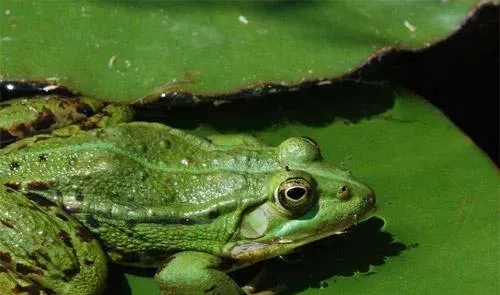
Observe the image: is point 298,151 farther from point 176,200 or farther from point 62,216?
point 62,216

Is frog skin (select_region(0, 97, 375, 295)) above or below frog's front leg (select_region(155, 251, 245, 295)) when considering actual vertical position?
above

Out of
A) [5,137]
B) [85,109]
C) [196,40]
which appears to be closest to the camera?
[5,137]

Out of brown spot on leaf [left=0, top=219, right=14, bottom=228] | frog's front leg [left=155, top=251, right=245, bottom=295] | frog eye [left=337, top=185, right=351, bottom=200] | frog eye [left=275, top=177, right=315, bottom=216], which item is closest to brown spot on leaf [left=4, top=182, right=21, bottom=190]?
brown spot on leaf [left=0, top=219, right=14, bottom=228]

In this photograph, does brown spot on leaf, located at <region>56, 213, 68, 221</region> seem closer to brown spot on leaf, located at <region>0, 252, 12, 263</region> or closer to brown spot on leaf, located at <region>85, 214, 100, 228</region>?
brown spot on leaf, located at <region>85, 214, 100, 228</region>

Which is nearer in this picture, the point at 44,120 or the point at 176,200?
the point at 176,200

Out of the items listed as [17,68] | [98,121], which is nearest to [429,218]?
[98,121]

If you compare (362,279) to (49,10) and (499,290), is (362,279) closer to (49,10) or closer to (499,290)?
(499,290)

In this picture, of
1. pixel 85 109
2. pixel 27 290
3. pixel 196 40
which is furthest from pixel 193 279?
pixel 196 40
